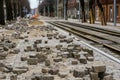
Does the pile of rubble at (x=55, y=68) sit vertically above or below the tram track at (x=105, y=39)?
above

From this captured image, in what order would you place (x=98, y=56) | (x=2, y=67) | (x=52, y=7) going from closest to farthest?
(x=2, y=67) → (x=98, y=56) → (x=52, y=7)

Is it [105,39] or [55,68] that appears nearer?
[55,68]

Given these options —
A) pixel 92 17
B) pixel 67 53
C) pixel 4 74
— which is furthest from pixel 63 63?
pixel 92 17

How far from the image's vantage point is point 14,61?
11.7 m

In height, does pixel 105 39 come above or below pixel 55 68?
below

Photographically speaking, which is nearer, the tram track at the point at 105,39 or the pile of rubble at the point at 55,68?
the pile of rubble at the point at 55,68

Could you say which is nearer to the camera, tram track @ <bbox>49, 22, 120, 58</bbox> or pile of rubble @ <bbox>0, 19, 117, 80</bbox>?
pile of rubble @ <bbox>0, 19, 117, 80</bbox>

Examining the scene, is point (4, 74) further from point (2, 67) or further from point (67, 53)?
point (67, 53)

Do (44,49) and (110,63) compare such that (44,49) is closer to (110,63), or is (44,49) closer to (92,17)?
(110,63)

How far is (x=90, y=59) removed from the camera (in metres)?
11.5

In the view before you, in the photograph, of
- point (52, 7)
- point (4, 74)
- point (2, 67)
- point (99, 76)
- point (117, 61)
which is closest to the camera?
point (99, 76)

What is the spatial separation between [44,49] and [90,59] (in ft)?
9.61

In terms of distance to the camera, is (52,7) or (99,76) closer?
(99,76)

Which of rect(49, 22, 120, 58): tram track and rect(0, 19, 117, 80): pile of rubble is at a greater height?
rect(0, 19, 117, 80): pile of rubble
